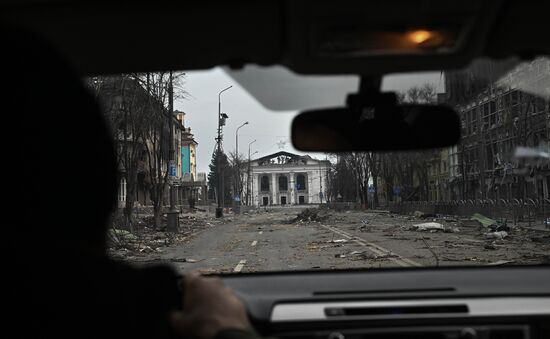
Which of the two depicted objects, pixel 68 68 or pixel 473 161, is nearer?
pixel 68 68

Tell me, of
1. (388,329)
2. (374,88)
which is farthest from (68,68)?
(388,329)

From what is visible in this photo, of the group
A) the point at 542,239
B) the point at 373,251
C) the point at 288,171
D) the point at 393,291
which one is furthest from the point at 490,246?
the point at 393,291

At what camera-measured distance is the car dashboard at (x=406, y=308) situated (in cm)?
281

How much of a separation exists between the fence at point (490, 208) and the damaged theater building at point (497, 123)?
1.05 metres

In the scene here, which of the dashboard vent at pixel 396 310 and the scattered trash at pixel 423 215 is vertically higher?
the scattered trash at pixel 423 215

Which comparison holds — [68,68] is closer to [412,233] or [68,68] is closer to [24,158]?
[24,158]

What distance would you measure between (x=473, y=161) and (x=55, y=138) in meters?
3.97

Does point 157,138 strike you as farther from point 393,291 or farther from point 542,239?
point 393,291

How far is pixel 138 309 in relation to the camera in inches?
49.1

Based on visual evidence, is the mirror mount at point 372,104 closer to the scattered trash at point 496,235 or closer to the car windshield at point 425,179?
the car windshield at point 425,179

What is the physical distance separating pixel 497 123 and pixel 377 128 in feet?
7.08

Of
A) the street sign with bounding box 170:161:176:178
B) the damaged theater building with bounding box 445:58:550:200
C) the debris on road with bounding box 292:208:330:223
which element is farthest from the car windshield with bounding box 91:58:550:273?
the street sign with bounding box 170:161:176:178

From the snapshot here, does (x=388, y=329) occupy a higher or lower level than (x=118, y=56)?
lower

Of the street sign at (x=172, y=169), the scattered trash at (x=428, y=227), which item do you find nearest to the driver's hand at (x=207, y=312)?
the scattered trash at (x=428, y=227)
